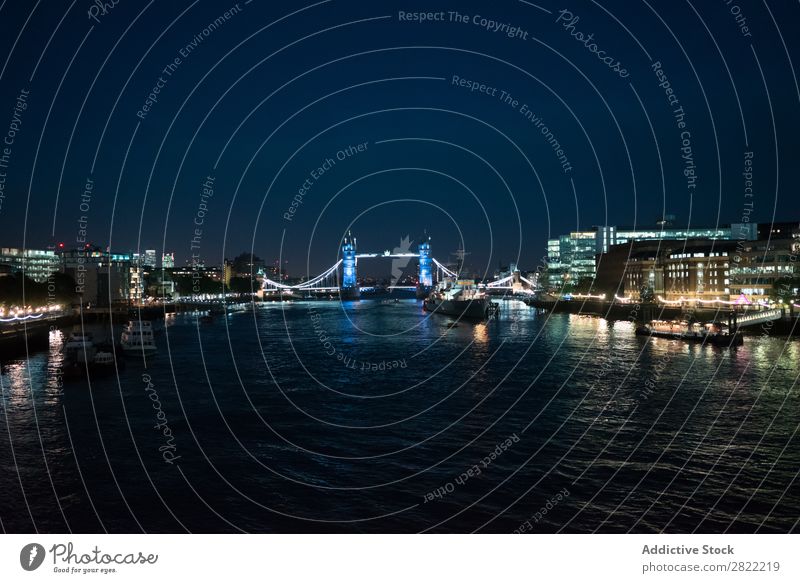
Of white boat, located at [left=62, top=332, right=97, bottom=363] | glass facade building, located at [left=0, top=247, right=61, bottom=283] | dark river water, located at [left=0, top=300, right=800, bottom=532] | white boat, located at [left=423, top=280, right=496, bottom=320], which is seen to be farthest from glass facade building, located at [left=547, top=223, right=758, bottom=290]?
white boat, located at [left=62, top=332, right=97, bottom=363]

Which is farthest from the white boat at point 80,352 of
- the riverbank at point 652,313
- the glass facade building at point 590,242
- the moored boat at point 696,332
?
the glass facade building at point 590,242

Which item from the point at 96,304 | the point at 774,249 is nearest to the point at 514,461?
the point at 774,249

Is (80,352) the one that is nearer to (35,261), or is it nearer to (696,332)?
(696,332)

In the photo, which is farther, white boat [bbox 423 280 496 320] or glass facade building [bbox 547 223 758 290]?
glass facade building [bbox 547 223 758 290]

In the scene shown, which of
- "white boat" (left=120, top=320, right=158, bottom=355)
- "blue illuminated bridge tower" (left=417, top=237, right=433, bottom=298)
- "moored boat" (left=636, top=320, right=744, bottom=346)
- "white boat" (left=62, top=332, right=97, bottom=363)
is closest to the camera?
"white boat" (left=62, top=332, right=97, bottom=363)

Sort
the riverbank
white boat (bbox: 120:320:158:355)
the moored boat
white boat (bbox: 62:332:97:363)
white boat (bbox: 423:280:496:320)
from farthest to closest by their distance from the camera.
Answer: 1. white boat (bbox: 423:280:496:320)
2. the riverbank
3. the moored boat
4. white boat (bbox: 120:320:158:355)
5. white boat (bbox: 62:332:97:363)

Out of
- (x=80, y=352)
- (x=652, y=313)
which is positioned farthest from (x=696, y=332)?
(x=80, y=352)

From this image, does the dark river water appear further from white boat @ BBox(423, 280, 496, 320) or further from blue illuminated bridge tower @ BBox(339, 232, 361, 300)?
blue illuminated bridge tower @ BBox(339, 232, 361, 300)

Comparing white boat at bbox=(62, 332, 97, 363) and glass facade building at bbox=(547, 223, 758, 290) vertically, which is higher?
glass facade building at bbox=(547, 223, 758, 290)

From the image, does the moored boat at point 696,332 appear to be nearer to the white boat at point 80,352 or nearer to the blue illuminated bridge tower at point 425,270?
the white boat at point 80,352
